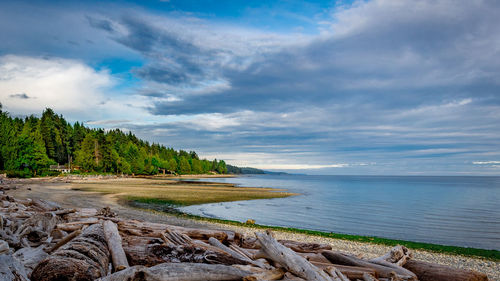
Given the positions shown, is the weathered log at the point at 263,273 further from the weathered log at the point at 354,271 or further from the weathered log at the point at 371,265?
the weathered log at the point at 371,265

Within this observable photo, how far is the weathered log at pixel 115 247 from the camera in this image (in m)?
5.80

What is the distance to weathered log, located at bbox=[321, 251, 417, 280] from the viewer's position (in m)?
6.31

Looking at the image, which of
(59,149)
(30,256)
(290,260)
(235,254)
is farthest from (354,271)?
(59,149)

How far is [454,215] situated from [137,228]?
3869cm

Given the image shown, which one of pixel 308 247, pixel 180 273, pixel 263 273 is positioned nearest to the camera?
pixel 180 273

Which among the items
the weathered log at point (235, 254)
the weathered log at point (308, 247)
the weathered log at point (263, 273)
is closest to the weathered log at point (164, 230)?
the weathered log at point (235, 254)

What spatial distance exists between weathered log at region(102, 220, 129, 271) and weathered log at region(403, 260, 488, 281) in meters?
6.67

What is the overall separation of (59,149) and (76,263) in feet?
405

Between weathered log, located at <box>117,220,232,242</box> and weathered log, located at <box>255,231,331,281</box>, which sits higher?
weathered log, located at <box>255,231,331,281</box>

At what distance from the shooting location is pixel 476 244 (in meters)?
20.5

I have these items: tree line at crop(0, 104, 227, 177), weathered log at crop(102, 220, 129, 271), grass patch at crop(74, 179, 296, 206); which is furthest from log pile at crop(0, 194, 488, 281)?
→ tree line at crop(0, 104, 227, 177)

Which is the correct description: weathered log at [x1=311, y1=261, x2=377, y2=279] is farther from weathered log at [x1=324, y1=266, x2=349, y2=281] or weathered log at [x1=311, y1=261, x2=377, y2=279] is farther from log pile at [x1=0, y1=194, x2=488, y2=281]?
weathered log at [x1=324, y1=266, x2=349, y2=281]

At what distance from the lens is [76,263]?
4.68 meters

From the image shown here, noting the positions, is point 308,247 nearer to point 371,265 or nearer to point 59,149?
point 371,265
